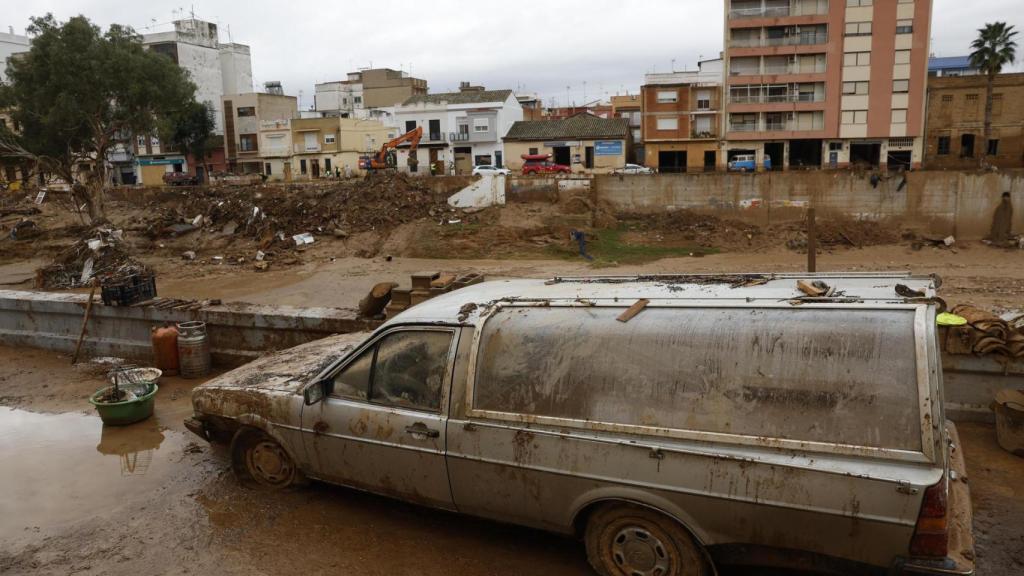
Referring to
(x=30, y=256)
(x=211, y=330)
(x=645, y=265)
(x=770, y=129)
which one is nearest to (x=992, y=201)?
(x=645, y=265)

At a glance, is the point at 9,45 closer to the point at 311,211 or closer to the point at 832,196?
the point at 311,211

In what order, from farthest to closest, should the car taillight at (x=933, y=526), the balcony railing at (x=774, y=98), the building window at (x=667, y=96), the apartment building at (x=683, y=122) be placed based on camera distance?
the building window at (x=667, y=96)
the apartment building at (x=683, y=122)
the balcony railing at (x=774, y=98)
the car taillight at (x=933, y=526)

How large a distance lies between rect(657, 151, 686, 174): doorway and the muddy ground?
47975mm

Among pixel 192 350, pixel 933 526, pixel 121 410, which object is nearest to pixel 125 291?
Answer: pixel 192 350

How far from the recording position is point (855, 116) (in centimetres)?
4744

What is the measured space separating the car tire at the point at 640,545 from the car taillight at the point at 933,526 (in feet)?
3.29

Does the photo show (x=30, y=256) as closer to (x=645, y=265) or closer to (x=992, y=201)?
(x=645, y=265)

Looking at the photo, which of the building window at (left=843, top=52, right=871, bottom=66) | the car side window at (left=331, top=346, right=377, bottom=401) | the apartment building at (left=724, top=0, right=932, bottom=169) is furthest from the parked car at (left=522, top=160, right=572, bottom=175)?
the car side window at (left=331, top=346, right=377, bottom=401)

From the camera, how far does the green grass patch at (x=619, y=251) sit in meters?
27.0

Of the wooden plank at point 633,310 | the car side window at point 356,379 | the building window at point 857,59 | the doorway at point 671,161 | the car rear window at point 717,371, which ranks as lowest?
the car side window at point 356,379

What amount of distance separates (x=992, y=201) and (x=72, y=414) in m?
31.6

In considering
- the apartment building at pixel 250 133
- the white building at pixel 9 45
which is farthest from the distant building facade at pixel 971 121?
the white building at pixel 9 45

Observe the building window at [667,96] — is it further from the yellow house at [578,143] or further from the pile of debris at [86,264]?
the pile of debris at [86,264]

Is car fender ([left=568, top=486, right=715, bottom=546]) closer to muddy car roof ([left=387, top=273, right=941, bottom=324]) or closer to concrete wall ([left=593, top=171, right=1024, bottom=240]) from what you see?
muddy car roof ([left=387, top=273, right=941, bottom=324])
